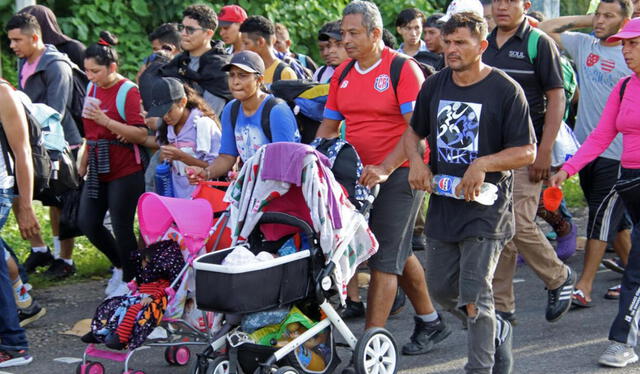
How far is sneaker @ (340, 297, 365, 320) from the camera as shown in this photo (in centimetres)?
713

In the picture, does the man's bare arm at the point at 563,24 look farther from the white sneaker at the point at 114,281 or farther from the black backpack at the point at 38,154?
the black backpack at the point at 38,154

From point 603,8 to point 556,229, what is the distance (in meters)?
2.05

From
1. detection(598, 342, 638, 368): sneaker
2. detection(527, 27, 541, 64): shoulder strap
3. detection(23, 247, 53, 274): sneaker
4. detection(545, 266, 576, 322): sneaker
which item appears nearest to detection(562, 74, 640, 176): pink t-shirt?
detection(527, 27, 541, 64): shoulder strap

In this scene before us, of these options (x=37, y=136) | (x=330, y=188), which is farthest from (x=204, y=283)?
(x=37, y=136)

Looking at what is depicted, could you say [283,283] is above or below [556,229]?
above

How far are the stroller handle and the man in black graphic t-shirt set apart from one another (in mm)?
638

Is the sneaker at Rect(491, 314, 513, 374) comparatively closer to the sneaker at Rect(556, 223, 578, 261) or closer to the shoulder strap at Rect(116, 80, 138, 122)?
the sneaker at Rect(556, 223, 578, 261)

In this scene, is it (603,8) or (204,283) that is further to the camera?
(603,8)

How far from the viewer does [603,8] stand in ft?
24.4

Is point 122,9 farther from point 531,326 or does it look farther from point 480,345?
point 480,345

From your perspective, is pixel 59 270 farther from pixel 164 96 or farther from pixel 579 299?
pixel 579 299

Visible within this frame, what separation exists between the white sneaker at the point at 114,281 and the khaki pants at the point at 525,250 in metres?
2.98

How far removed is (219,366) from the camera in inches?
202

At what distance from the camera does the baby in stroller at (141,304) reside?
5.54m
